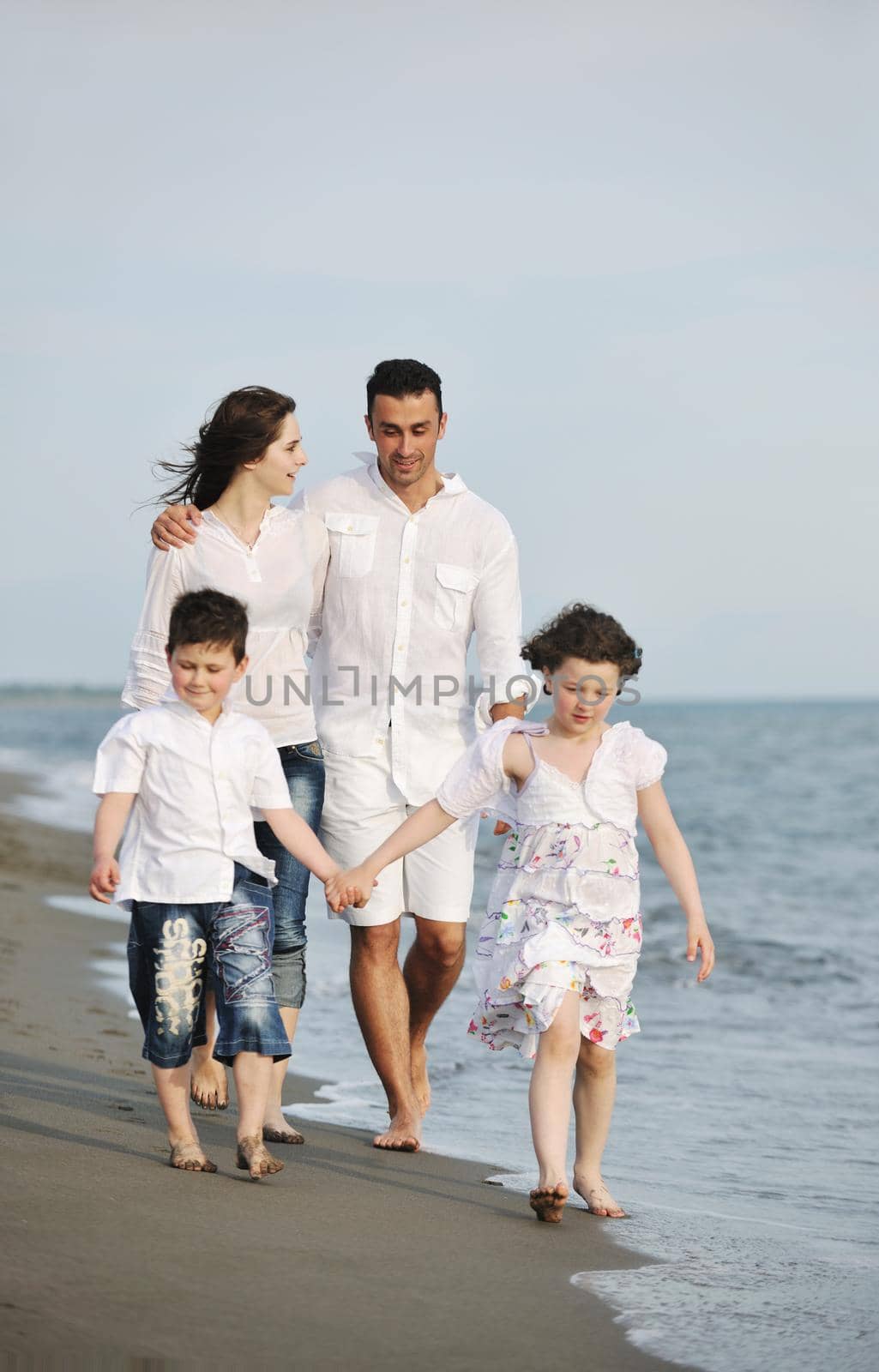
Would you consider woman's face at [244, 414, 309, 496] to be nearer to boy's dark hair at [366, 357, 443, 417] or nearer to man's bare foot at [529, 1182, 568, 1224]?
boy's dark hair at [366, 357, 443, 417]

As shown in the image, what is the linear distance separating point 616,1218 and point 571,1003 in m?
0.57

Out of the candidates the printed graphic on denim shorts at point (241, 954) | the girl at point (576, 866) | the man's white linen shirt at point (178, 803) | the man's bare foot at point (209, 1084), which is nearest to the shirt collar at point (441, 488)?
the girl at point (576, 866)

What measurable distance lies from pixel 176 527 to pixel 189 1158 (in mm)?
1684

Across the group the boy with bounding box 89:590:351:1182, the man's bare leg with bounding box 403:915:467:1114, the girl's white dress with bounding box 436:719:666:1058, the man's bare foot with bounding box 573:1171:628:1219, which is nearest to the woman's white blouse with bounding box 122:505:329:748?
the boy with bounding box 89:590:351:1182

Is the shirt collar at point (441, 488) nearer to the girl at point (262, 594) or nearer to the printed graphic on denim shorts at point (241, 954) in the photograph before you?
the girl at point (262, 594)

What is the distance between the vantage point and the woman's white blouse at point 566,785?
3980 mm

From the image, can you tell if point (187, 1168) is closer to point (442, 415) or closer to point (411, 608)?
point (411, 608)

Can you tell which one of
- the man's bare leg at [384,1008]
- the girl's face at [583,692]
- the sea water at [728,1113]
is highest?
the girl's face at [583,692]

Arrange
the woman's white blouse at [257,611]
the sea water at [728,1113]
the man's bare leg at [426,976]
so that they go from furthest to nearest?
the man's bare leg at [426,976]
the woman's white blouse at [257,611]
the sea water at [728,1113]

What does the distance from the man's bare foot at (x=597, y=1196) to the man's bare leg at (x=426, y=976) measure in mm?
892

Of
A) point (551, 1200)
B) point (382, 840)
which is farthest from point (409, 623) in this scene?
point (551, 1200)

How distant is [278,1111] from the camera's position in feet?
15.2

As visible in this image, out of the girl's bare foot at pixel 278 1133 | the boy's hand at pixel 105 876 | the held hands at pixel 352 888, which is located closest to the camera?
the boy's hand at pixel 105 876

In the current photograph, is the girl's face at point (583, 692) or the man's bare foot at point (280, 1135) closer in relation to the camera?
the girl's face at point (583, 692)
